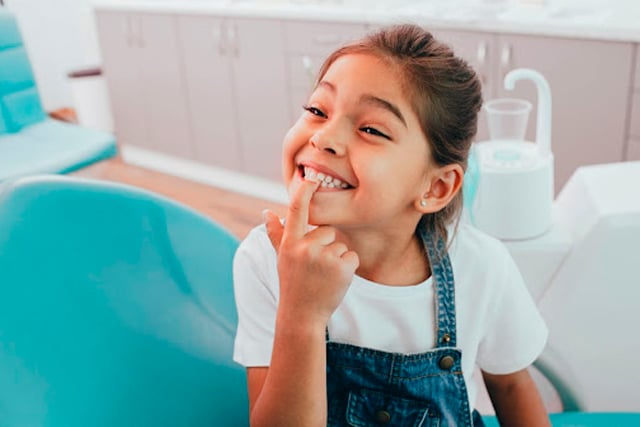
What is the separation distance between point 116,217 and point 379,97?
1.12 ft

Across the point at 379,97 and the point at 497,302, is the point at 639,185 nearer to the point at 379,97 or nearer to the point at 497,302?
the point at 497,302

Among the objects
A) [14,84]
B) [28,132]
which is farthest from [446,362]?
[14,84]

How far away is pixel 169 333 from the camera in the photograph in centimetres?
92

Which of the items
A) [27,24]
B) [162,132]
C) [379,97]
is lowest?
[162,132]

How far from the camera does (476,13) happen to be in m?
2.76

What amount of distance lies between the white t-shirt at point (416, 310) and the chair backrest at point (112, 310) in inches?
2.5

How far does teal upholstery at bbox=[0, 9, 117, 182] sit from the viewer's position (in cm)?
264

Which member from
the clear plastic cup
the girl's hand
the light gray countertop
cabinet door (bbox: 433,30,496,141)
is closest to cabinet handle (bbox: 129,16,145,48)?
the light gray countertop

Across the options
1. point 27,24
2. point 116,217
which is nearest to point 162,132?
point 27,24

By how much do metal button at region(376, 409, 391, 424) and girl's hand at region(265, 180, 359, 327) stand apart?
20 centimetres

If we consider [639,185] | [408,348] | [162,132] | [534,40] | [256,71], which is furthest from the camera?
[162,132]

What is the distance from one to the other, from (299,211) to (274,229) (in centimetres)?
8

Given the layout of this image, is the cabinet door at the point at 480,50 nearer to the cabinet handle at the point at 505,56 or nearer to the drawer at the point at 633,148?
the cabinet handle at the point at 505,56

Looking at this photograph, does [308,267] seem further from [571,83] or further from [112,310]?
[571,83]
